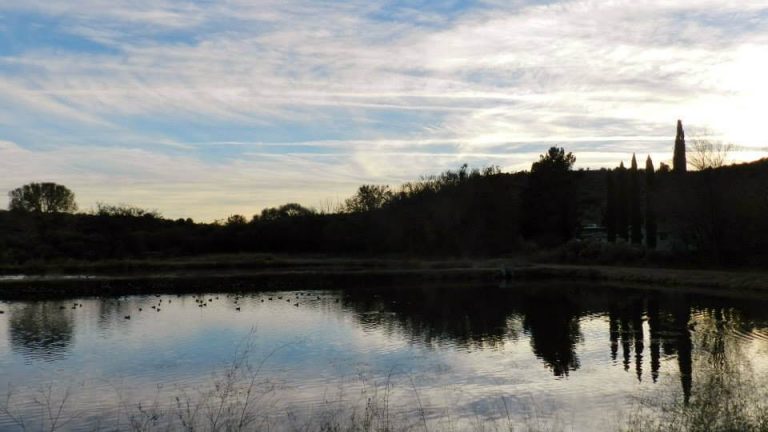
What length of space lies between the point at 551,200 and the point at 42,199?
6882cm

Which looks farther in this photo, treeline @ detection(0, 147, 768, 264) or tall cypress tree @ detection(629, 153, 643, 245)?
tall cypress tree @ detection(629, 153, 643, 245)

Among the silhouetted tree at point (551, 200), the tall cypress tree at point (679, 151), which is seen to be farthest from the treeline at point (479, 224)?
the tall cypress tree at point (679, 151)

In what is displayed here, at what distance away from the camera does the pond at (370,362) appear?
12.0 m

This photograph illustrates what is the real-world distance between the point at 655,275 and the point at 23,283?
145ft

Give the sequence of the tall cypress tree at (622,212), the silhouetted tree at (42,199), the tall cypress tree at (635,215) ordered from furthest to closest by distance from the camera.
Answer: the silhouetted tree at (42,199) < the tall cypress tree at (622,212) < the tall cypress tree at (635,215)

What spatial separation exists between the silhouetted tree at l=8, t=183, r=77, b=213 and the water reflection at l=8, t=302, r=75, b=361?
2423 inches

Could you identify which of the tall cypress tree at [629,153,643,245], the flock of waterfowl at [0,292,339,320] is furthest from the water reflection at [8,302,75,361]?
the tall cypress tree at [629,153,643,245]

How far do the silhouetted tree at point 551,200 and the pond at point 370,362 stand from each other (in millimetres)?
34989

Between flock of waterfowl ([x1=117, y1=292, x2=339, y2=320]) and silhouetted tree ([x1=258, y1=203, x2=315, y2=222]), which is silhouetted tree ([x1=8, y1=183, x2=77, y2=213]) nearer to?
silhouetted tree ([x1=258, y1=203, x2=315, y2=222])

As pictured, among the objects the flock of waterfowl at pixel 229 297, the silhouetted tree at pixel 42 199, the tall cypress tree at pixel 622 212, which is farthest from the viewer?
the silhouetted tree at pixel 42 199

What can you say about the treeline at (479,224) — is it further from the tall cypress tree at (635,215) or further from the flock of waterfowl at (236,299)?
the flock of waterfowl at (236,299)

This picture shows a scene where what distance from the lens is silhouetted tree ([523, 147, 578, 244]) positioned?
220 ft

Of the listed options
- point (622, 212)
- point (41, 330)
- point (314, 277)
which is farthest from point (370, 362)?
point (622, 212)

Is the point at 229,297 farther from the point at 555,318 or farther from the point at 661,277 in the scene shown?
the point at 661,277
